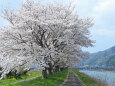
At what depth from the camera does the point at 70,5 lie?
797 inches

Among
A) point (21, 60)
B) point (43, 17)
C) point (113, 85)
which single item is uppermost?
point (43, 17)

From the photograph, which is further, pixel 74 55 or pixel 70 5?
pixel 74 55

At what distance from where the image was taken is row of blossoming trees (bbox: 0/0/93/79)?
1551cm

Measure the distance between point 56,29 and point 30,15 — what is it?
3219mm

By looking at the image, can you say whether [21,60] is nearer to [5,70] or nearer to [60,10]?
[5,70]

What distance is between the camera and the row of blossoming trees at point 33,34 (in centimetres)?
1551

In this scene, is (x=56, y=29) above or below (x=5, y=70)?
above

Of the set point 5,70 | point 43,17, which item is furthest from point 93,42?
point 5,70

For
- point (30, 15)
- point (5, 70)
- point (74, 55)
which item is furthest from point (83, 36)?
point (5, 70)

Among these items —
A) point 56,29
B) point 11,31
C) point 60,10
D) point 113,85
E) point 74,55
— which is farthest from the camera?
point 74,55

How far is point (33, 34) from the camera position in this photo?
18.0 m

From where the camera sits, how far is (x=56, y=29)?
58.0 feet

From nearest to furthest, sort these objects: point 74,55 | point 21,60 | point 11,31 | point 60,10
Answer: point 21,60
point 11,31
point 60,10
point 74,55

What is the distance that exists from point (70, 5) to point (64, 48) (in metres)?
5.88
